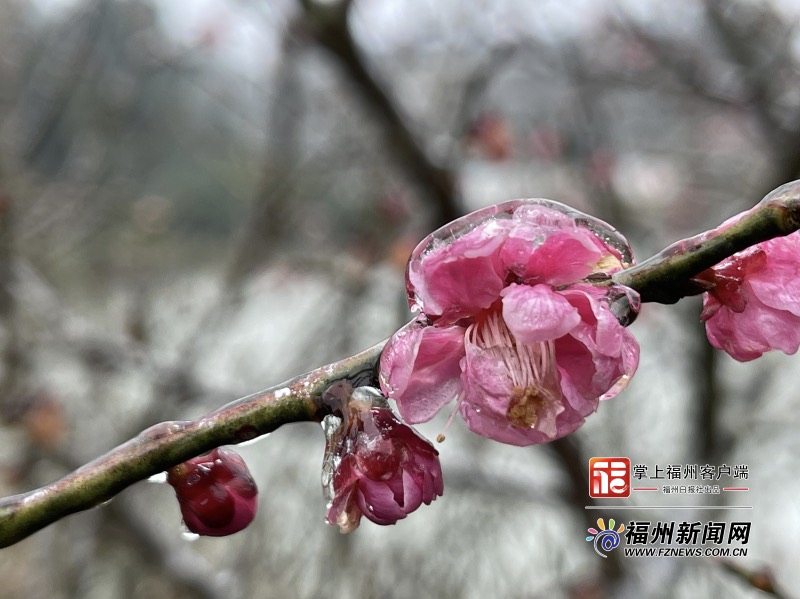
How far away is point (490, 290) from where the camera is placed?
2.49ft

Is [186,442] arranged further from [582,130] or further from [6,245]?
[582,130]

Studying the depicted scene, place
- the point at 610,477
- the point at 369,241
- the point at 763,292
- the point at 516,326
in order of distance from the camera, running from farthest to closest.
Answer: the point at 369,241 → the point at 610,477 → the point at 763,292 → the point at 516,326

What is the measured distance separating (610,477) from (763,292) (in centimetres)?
85

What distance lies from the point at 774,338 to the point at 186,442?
25.1 inches

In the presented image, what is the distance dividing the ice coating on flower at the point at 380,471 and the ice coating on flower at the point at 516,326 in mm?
52

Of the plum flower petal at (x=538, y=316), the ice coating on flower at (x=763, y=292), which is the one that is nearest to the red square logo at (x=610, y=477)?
the ice coating on flower at (x=763, y=292)

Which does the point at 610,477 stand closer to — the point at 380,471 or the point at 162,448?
the point at 380,471

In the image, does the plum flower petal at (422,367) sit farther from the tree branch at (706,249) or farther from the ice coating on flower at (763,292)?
the ice coating on flower at (763,292)

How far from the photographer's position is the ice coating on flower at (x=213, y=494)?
2.87 ft

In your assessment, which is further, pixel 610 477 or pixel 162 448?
pixel 610 477

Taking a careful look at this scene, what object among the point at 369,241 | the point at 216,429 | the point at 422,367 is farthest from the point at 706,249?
the point at 369,241

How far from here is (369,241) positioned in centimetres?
393

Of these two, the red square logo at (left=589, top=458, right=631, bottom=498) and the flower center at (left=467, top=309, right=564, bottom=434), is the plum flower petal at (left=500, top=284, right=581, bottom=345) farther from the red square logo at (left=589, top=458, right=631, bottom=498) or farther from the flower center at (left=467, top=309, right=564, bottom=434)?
the red square logo at (left=589, top=458, right=631, bottom=498)

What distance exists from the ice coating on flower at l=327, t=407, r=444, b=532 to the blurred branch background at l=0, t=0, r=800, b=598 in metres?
1.62
